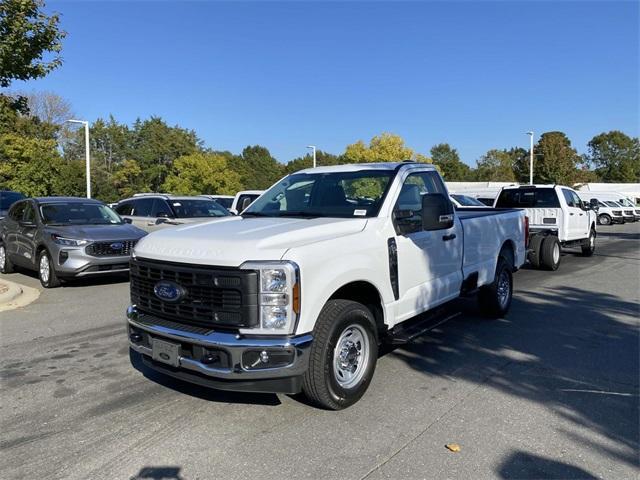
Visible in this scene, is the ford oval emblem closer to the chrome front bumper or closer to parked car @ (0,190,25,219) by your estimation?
the chrome front bumper

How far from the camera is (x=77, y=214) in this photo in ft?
35.8

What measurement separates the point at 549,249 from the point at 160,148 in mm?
67274

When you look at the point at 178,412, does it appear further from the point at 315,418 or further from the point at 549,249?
the point at 549,249

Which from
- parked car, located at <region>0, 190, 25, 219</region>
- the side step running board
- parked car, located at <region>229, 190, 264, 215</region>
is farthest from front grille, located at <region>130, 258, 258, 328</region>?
parked car, located at <region>0, 190, 25, 219</region>

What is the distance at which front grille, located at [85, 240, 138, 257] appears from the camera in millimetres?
9703

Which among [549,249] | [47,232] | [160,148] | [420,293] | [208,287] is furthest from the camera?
[160,148]

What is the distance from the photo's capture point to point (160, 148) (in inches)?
2852

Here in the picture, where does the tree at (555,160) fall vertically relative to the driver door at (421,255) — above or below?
above

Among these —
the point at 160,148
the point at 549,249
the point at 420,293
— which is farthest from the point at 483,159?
the point at 420,293

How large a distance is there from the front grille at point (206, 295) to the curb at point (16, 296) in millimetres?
5298

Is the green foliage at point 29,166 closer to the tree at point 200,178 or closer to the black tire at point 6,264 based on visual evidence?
the tree at point 200,178

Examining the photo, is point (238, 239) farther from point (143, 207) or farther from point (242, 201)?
point (242, 201)

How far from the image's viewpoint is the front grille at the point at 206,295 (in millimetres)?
3707

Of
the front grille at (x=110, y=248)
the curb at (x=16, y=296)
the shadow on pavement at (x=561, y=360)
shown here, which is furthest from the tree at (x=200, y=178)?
the shadow on pavement at (x=561, y=360)
